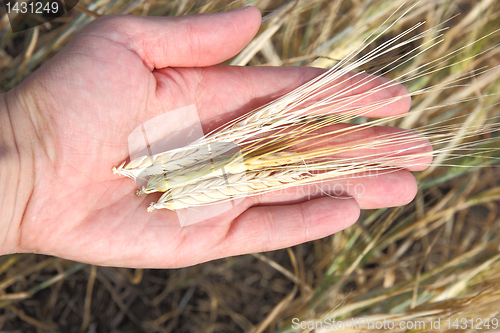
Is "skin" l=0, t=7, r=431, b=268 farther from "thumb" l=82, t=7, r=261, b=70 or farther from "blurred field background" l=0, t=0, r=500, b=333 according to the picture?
"blurred field background" l=0, t=0, r=500, b=333

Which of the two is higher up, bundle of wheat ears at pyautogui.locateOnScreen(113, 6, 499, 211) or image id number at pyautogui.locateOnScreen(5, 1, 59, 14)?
image id number at pyautogui.locateOnScreen(5, 1, 59, 14)

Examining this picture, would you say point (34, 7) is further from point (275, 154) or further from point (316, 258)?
point (316, 258)

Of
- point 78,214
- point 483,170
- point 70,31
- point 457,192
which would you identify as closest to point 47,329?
point 78,214

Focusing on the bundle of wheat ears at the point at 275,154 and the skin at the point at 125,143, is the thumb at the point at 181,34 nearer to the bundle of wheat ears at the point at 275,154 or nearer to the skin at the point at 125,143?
the skin at the point at 125,143

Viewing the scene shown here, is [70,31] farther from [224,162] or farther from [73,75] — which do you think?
[224,162]

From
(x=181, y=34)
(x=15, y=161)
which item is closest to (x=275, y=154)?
(x=181, y=34)

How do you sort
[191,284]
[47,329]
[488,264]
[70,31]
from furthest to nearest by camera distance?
[191,284] < [47,329] < [70,31] < [488,264]

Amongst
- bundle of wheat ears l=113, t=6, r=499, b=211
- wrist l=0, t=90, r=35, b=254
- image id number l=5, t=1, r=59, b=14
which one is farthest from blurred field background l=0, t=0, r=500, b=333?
wrist l=0, t=90, r=35, b=254
